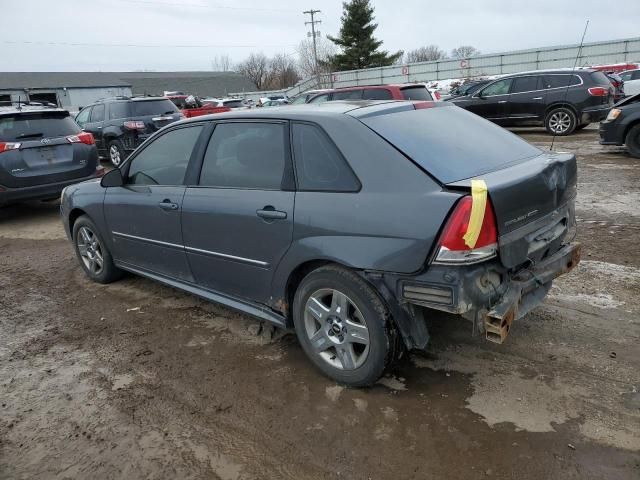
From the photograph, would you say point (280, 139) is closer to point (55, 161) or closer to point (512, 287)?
point (512, 287)

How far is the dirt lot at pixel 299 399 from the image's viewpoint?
2.51 meters

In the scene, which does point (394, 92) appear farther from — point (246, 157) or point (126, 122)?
point (246, 157)

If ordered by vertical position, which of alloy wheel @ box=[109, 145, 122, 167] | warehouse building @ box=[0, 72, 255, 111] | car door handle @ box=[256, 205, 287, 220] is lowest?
alloy wheel @ box=[109, 145, 122, 167]

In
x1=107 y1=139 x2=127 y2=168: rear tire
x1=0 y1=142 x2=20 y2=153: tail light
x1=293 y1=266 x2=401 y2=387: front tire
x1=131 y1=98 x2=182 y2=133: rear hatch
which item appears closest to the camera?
x1=293 y1=266 x2=401 y2=387: front tire

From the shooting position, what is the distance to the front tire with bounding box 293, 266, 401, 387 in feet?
9.26

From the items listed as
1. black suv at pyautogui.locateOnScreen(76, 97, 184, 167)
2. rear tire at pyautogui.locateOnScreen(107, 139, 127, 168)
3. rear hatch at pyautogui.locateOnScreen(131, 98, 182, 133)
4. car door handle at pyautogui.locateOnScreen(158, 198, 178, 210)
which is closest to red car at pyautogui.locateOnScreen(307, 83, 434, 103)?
rear hatch at pyautogui.locateOnScreen(131, 98, 182, 133)

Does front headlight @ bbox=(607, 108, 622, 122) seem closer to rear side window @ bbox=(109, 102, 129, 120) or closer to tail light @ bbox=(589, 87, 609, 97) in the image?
tail light @ bbox=(589, 87, 609, 97)

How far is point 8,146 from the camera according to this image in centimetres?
744

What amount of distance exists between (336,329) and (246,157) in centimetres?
135

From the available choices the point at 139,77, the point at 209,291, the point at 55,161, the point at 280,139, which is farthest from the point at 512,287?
the point at 139,77

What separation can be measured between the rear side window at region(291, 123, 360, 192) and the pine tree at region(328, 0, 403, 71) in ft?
171

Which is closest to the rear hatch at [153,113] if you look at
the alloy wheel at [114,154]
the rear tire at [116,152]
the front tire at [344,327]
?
the rear tire at [116,152]

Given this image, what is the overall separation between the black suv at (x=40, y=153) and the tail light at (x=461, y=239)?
707 cm

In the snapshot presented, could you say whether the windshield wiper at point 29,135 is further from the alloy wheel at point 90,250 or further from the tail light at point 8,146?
the alloy wheel at point 90,250
